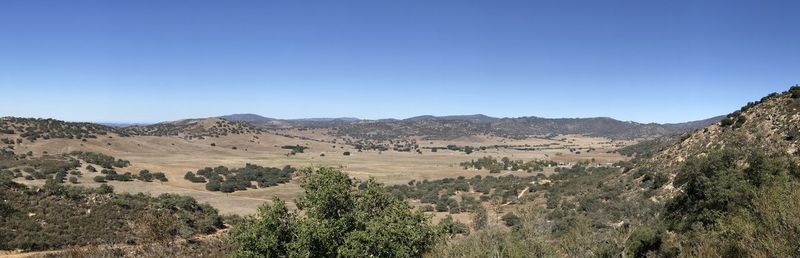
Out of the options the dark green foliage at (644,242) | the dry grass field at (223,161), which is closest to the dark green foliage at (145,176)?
the dry grass field at (223,161)

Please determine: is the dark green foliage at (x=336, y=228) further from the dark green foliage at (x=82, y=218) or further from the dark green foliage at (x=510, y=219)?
the dark green foliage at (x=510, y=219)

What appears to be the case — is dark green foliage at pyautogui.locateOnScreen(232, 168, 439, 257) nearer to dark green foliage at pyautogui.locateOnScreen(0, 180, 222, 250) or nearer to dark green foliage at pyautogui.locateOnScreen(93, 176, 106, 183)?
dark green foliage at pyautogui.locateOnScreen(0, 180, 222, 250)

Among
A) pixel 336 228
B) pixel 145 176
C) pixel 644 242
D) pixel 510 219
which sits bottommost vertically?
pixel 145 176

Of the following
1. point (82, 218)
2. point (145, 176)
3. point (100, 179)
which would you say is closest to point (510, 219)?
point (82, 218)

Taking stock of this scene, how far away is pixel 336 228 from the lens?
61.9 feet

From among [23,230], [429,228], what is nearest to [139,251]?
Answer: [23,230]

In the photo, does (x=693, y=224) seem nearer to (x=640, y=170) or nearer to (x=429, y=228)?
(x=429, y=228)

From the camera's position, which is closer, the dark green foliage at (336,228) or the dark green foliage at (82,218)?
the dark green foliage at (336,228)

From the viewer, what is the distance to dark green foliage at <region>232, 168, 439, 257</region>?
18109 mm

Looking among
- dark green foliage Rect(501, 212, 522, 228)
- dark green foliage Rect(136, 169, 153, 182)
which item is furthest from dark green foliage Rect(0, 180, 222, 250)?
dark green foliage Rect(136, 169, 153, 182)

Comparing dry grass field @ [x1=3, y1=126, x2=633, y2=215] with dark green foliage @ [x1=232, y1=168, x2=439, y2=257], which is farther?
dry grass field @ [x1=3, y1=126, x2=633, y2=215]

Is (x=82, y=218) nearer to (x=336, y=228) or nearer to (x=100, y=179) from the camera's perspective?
(x=336, y=228)

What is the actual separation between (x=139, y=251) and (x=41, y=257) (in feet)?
15.5

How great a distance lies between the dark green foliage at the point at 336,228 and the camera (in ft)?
59.4
